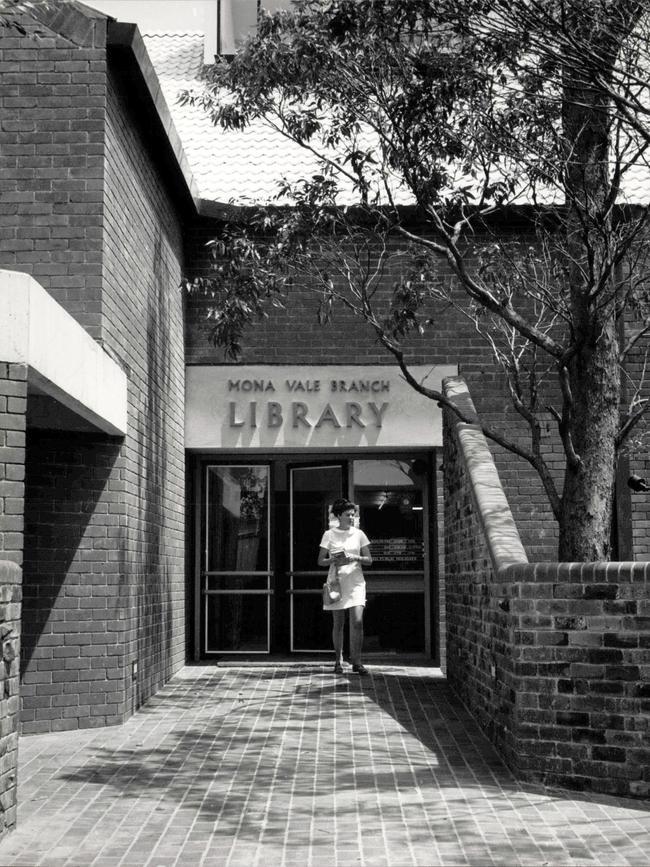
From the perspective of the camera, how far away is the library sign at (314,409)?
13.0 metres

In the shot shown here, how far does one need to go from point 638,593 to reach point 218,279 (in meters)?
5.60

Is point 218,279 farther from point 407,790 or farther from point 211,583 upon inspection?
point 407,790

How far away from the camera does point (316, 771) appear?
718 cm

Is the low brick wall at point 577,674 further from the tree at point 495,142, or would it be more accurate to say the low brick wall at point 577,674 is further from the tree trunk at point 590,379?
the tree at point 495,142

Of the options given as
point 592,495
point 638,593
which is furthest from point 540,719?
point 592,495

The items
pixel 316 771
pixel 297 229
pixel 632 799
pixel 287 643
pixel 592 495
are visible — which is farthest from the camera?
pixel 287 643

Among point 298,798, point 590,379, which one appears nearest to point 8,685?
point 298,798

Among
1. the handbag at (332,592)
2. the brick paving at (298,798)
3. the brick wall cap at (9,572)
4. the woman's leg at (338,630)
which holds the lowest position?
the brick paving at (298,798)

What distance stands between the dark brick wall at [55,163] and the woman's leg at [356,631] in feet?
14.1

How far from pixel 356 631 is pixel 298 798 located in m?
4.95

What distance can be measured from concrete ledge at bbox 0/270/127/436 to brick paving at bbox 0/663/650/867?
8.04 ft

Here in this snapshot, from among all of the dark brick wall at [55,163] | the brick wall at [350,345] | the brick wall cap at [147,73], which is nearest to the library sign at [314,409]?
the brick wall at [350,345]

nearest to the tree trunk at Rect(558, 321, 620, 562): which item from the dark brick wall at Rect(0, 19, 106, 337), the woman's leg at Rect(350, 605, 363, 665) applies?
the woman's leg at Rect(350, 605, 363, 665)

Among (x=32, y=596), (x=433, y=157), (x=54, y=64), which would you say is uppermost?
(x=54, y=64)
